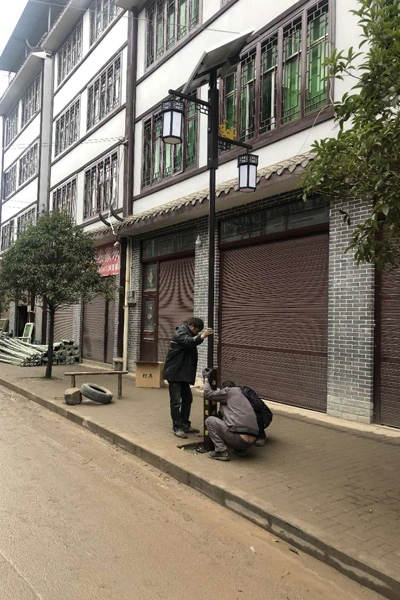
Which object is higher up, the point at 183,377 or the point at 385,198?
the point at 385,198

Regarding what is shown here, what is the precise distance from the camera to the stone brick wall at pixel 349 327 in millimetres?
7598

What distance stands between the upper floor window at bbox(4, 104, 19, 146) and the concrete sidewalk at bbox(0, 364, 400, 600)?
24.6m

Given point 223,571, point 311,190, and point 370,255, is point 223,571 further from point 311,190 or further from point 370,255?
point 311,190

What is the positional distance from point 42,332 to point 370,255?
65.1ft

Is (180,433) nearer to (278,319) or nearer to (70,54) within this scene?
(278,319)

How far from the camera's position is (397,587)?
3.25 meters

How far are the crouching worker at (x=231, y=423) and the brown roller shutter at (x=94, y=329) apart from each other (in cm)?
1101

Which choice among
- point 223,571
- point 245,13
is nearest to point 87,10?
point 245,13

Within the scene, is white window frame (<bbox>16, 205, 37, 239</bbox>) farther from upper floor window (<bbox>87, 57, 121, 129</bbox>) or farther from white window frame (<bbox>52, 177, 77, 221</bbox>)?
upper floor window (<bbox>87, 57, 121, 129</bbox>)

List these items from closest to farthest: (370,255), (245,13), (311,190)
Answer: (370,255) < (311,190) < (245,13)

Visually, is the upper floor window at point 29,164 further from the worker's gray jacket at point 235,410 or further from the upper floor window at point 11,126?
the worker's gray jacket at point 235,410

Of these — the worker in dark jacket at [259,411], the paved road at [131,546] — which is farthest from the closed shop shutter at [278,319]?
the paved road at [131,546]

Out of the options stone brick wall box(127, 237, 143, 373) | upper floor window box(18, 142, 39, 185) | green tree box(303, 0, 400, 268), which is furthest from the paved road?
upper floor window box(18, 142, 39, 185)

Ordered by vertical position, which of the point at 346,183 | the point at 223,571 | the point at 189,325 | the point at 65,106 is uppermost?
the point at 65,106
